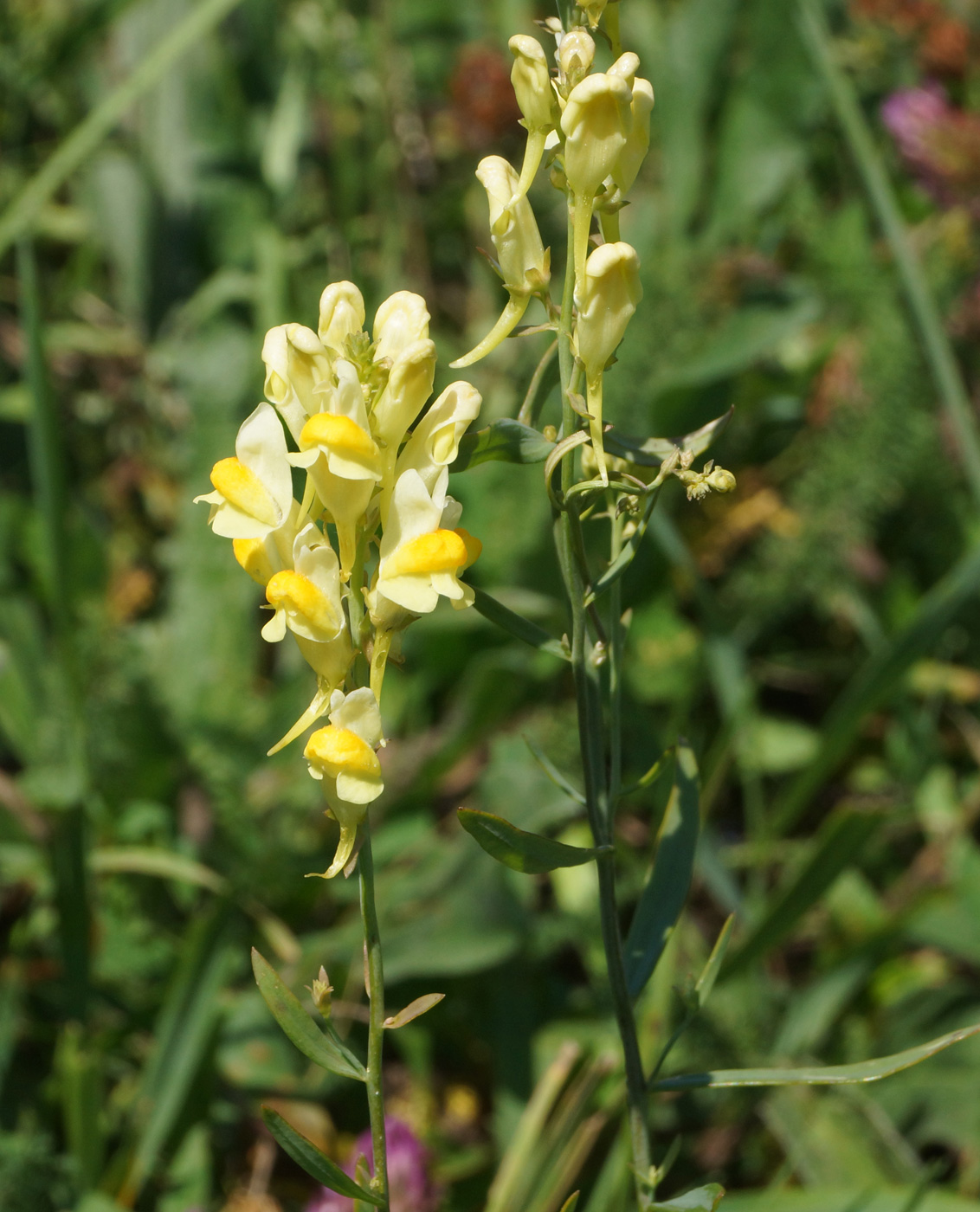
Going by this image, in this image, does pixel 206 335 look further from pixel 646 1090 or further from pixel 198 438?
pixel 646 1090

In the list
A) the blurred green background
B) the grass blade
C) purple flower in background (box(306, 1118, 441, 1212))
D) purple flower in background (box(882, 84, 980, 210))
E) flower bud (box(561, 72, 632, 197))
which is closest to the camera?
flower bud (box(561, 72, 632, 197))

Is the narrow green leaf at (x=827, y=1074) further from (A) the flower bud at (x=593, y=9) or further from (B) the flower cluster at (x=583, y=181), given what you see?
(A) the flower bud at (x=593, y=9)

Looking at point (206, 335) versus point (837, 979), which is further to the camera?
A: point (206, 335)

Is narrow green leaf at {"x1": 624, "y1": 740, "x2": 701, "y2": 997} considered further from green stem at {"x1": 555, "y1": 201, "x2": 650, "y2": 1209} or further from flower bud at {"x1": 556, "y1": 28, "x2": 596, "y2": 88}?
flower bud at {"x1": 556, "y1": 28, "x2": 596, "y2": 88}

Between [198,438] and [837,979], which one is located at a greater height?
[198,438]

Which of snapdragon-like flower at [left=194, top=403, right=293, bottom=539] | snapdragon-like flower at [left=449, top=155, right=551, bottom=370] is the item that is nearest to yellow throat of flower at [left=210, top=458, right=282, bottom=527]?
snapdragon-like flower at [left=194, top=403, right=293, bottom=539]

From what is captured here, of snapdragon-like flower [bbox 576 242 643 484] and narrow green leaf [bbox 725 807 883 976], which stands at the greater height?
snapdragon-like flower [bbox 576 242 643 484]

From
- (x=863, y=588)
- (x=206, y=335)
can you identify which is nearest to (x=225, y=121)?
(x=206, y=335)

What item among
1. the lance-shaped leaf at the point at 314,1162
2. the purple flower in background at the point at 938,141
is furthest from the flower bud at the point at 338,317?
the purple flower in background at the point at 938,141
